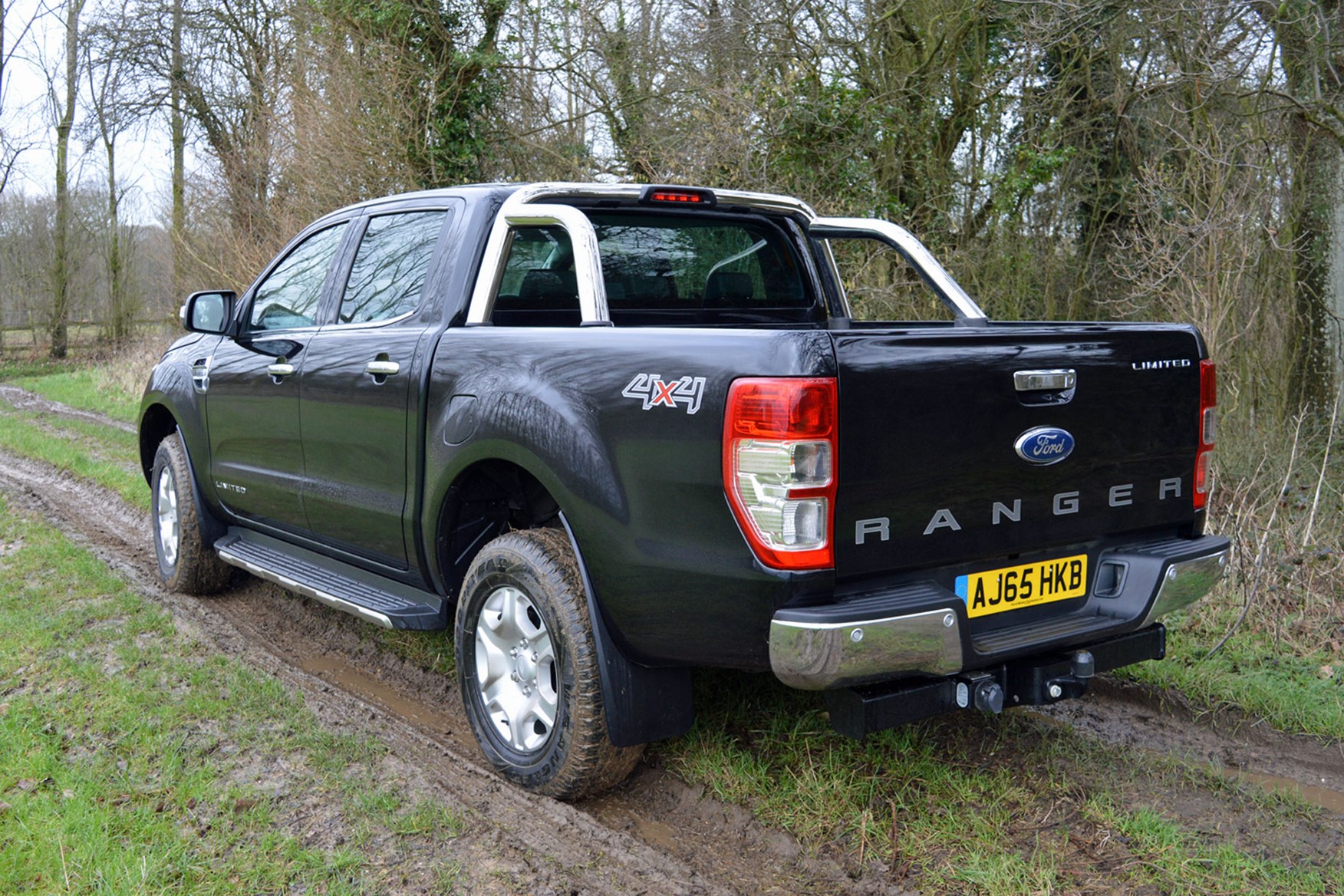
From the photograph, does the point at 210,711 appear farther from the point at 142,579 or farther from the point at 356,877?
the point at 142,579

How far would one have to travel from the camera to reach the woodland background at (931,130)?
849cm

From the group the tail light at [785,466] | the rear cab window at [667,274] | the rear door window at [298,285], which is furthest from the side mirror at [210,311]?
the tail light at [785,466]

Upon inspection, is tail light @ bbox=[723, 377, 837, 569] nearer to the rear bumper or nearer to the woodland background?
the rear bumper

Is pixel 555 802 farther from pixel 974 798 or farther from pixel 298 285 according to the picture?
pixel 298 285

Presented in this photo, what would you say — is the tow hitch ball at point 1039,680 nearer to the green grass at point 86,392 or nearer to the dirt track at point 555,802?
the dirt track at point 555,802

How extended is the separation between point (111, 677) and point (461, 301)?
7.21ft

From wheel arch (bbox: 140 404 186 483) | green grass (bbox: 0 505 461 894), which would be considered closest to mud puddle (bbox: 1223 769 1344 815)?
green grass (bbox: 0 505 461 894)

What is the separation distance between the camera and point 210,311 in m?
5.34

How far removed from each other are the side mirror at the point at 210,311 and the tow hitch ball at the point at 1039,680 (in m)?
3.97

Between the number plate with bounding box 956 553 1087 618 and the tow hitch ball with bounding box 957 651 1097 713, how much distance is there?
178mm

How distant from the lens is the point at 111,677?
451cm

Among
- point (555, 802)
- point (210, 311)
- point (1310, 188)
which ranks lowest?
point (555, 802)

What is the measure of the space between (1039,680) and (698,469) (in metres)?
1.22

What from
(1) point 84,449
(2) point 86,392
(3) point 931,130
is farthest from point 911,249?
(2) point 86,392
